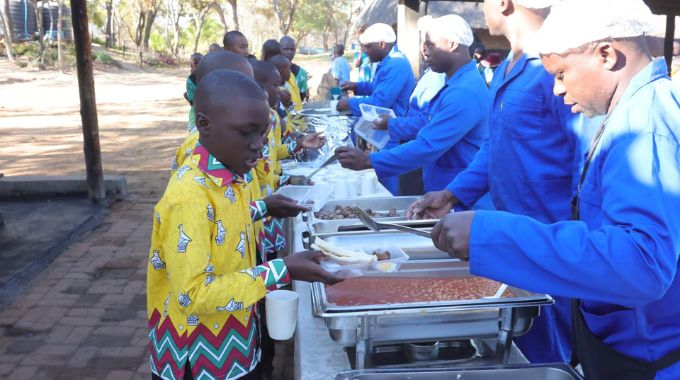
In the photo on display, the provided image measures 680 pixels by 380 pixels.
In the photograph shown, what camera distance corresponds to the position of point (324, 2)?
41875 millimetres

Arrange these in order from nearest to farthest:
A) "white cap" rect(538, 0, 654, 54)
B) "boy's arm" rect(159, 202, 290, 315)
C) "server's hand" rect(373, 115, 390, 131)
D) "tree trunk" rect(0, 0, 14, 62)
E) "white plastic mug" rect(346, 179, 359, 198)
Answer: "white cap" rect(538, 0, 654, 54)
"boy's arm" rect(159, 202, 290, 315)
"white plastic mug" rect(346, 179, 359, 198)
"server's hand" rect(373, 115, 390, 131)
"tree trunk" rect(0, 0, 14, 62)

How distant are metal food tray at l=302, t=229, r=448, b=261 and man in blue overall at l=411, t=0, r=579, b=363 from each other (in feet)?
1.19

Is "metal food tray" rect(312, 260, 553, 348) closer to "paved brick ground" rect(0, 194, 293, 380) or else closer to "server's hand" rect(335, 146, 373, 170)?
"server's hand" rect(335, 146, 373, 170)

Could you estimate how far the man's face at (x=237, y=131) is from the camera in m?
1.54

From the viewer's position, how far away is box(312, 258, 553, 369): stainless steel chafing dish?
1343mm

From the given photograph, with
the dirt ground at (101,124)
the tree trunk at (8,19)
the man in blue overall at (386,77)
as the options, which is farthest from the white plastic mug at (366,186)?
the tree trunk at (8,19)

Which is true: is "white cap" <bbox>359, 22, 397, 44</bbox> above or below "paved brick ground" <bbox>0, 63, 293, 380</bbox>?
above

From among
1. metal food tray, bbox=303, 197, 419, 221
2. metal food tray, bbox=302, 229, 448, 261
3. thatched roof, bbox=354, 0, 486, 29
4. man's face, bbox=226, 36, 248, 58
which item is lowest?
metal food tray, bbox=303, 197, 419, 221

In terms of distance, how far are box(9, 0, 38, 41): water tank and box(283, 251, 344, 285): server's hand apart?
20583 millimetres

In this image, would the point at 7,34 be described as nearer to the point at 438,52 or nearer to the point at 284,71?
the point at 284,71

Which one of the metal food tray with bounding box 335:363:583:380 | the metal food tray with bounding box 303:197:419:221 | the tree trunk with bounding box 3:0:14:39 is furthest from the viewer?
the tree trunk with bounding box 3:0:14:39

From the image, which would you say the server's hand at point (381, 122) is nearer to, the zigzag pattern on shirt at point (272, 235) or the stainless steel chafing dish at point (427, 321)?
the zigzag pattern on shirt at point (272, 235)

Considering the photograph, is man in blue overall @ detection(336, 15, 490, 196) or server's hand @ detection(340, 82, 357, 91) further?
server's hand @ detection(340, 82, 357, 91)

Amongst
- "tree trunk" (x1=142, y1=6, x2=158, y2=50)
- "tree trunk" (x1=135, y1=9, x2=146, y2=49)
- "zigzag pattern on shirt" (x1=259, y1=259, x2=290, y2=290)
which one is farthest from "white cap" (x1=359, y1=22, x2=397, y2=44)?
"tree trunk" (x1=142, y1=6, x2=158, y2=50)
